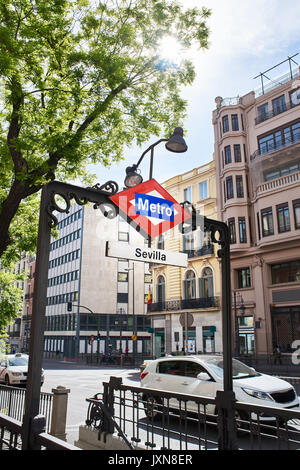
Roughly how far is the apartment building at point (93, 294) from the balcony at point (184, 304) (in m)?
12.1

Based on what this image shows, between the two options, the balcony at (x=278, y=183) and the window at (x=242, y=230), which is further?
the window at (x=242, y=230)

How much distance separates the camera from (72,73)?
31.1 feet

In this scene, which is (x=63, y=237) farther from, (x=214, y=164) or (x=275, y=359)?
(x=275, y=359)

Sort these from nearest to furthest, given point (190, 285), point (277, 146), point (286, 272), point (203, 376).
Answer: point (203, 376)
point (286, 272)
point (277, 146)
point (190, 285)

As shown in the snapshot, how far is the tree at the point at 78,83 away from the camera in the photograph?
886 cm

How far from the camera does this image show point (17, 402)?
9453 mm

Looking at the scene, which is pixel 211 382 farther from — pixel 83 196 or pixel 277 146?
pixel 277 146

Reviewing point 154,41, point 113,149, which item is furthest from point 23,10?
point 113,149

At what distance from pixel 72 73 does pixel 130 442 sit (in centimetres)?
811

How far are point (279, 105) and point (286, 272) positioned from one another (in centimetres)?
1403

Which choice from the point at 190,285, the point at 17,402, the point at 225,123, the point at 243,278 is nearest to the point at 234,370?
the point at 17,402

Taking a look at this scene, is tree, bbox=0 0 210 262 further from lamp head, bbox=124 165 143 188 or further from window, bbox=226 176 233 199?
window, bbox=226 176 233 199

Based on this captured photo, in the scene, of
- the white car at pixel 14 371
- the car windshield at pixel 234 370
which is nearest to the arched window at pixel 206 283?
the white car at pixel 14 371

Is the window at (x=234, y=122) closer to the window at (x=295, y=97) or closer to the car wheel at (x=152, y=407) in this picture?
the window at (x=295, y=97)
